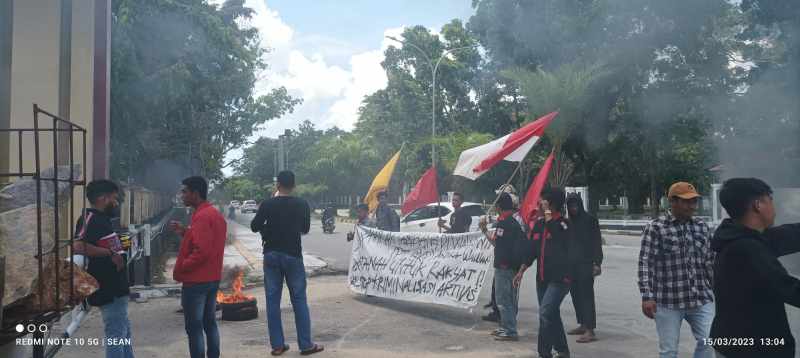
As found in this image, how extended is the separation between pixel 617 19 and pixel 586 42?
1.94 metres

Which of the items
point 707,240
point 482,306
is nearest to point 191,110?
point 482,306

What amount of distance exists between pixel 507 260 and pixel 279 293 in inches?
83.1

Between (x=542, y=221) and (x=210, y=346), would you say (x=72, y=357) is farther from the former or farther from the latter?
(x=542, y=221)

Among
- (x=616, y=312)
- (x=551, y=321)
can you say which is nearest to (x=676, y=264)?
(x=551, y=321)

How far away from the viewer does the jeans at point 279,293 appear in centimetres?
564

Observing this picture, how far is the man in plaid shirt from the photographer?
3.95m

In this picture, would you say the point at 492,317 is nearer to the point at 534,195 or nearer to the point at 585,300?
the point at 585,300

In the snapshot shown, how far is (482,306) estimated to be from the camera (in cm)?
823

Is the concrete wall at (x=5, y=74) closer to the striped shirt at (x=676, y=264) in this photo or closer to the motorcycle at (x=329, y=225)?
the striped shirt at (x=676, y=264)

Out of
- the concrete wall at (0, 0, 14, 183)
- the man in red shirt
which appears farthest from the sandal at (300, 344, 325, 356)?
the concrete wall at (0, 0, 14, 183)

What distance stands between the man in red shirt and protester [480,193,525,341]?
8.60ft

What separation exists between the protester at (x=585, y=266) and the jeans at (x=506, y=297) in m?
0.65

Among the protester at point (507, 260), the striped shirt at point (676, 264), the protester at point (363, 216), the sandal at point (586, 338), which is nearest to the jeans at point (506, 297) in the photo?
the protester at point (507, 260)

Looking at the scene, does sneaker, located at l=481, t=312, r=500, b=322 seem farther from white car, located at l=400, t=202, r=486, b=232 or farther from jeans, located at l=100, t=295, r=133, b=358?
white car, located at l=400, t=202, r=486, b=232
